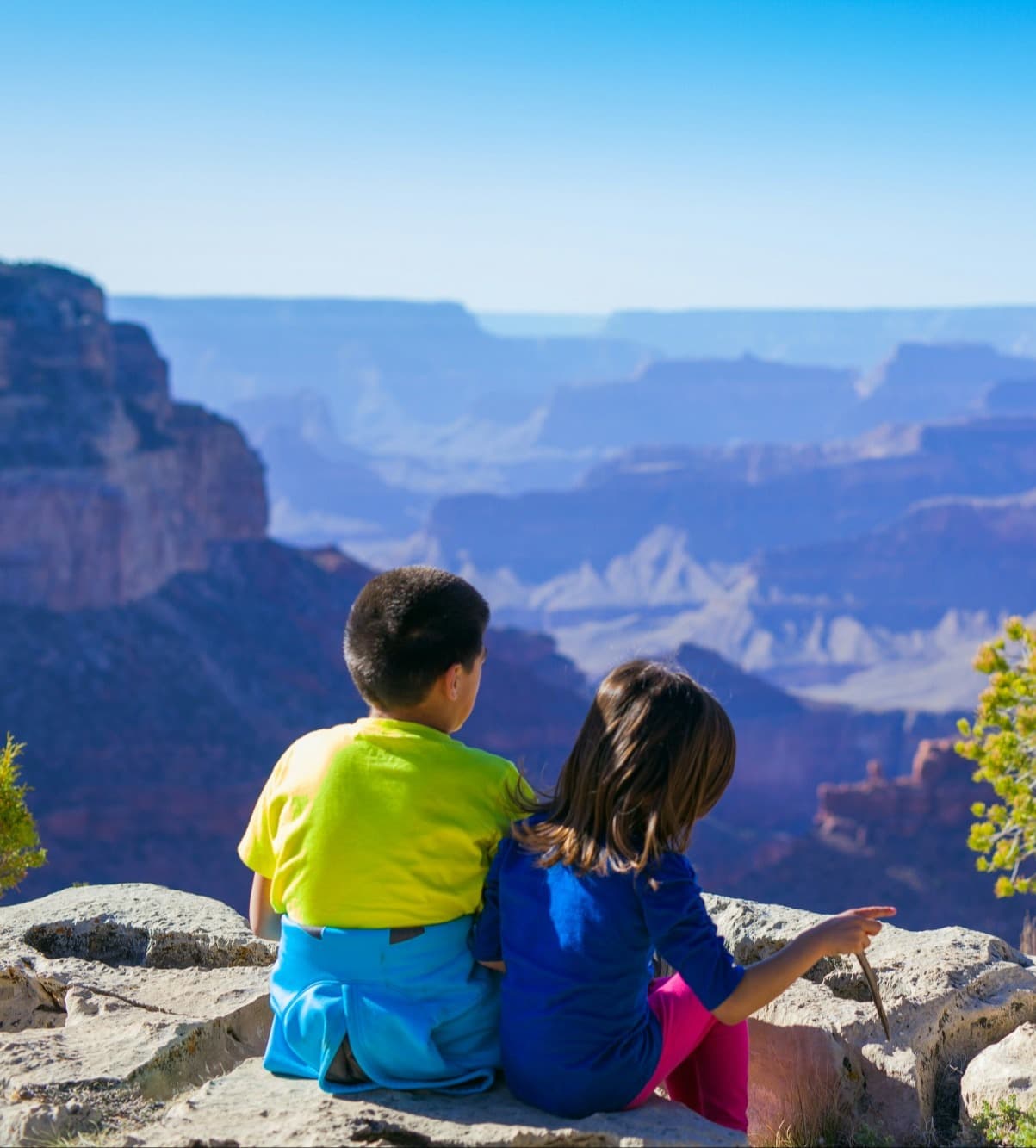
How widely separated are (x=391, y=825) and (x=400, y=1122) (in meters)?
0.58

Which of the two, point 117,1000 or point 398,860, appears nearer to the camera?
point 398,860

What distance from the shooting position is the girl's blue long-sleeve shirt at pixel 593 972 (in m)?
2.61

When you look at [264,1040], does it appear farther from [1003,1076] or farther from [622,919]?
[1003,1076]

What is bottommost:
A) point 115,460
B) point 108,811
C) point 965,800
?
point 108,811

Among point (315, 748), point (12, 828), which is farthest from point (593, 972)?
point (12, 828)

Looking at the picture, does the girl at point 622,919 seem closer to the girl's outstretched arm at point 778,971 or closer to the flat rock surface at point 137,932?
the girl's outstretched arm at point 778,971

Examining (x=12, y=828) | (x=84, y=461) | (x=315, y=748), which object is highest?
(x=315, y=748)

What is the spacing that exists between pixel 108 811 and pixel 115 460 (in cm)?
1191

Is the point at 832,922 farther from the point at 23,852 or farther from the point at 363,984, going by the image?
the point at 23,852

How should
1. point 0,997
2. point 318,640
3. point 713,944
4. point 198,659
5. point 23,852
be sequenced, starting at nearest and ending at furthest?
1. point 713,944
2. point 0,997
3. point 23,852
4. point 198,659
5. point 318,640

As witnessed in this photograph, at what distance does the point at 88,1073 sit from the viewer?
3217 mm

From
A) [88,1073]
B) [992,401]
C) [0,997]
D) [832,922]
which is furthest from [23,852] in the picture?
[992,401]

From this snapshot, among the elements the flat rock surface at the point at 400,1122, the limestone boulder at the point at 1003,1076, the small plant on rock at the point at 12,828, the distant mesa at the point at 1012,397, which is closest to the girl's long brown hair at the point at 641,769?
the flat rock surface at the point at 400,1122

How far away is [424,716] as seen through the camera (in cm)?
290
